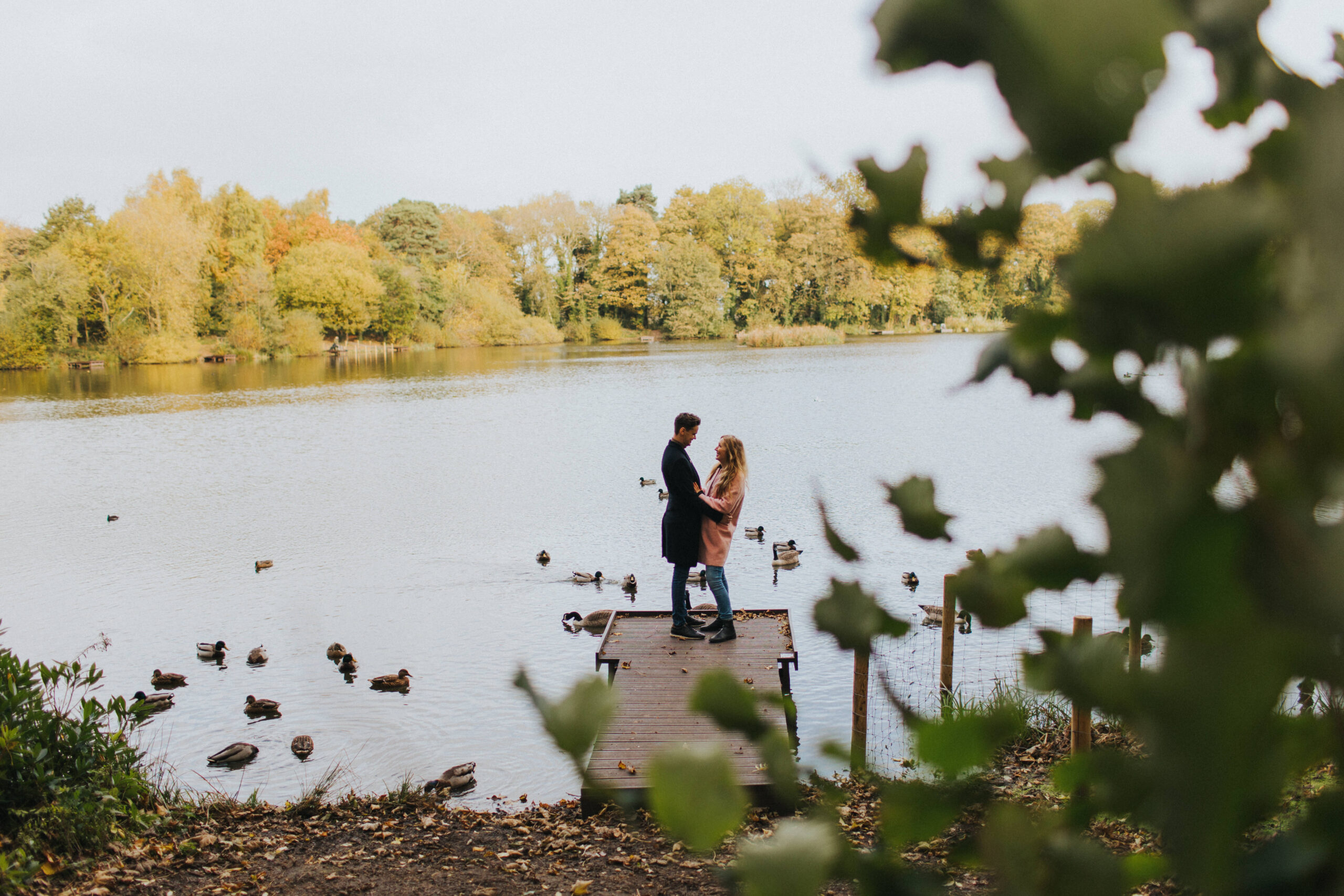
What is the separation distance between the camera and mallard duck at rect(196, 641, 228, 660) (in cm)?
1107

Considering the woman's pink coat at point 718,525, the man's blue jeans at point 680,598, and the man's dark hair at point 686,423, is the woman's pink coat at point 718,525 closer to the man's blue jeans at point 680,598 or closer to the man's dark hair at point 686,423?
the man's blue jeans at point 680,598

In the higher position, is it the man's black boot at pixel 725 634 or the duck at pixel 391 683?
the man's black boot at pixel 725 634

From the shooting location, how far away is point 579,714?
44 cm

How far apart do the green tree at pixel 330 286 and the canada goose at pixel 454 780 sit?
63445 mm

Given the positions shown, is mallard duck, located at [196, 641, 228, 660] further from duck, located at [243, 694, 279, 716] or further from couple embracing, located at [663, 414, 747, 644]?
couple embracing, located at [663, 414, 747, 644]

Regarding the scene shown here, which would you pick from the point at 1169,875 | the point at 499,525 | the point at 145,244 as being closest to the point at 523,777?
the point at 1169,875

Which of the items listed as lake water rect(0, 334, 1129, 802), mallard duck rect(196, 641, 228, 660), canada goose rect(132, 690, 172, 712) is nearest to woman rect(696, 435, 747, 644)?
lake water rect(0, 334, 1129, 802)

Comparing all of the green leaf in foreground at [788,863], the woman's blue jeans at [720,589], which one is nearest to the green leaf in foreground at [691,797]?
the green leaf in foreground at [788,863]

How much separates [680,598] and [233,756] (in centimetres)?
416

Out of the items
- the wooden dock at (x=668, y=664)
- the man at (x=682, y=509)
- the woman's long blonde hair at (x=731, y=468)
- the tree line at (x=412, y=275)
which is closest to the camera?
the wooden dock at (x=668, y=664)

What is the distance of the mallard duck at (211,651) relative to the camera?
1107 centimetres

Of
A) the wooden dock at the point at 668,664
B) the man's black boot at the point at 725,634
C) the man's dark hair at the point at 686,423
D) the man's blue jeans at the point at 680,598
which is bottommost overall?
the wooden dock at the point at 668,664

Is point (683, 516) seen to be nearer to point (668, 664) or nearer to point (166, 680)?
point (668, 664)

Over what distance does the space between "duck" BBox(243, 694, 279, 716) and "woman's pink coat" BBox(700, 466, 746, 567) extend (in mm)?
4529
